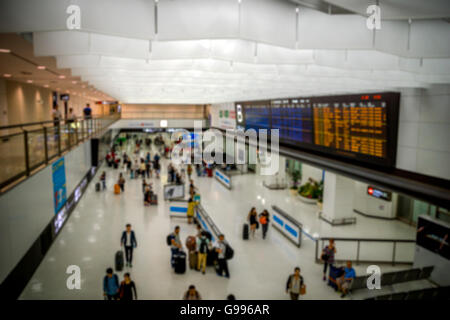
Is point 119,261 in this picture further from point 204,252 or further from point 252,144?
point 252,144

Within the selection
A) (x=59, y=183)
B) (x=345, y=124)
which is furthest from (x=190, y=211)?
(x=345, y=124)

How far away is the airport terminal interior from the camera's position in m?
2.86

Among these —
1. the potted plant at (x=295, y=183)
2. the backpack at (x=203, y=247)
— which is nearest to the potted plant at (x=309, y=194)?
the potted plant at (x=295, y=183)

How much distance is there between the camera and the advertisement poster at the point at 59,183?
5.88 metres

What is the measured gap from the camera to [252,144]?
55.2 feet

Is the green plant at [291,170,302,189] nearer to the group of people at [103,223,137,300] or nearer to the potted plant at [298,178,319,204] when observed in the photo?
the potted plant at [298,178,319,204]

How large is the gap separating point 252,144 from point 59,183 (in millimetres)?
11729

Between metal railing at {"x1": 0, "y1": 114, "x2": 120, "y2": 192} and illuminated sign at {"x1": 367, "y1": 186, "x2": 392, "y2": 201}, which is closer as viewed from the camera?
metal railing at {"x1": 0, "y1": 114, "x2": 120, "y2": 192}

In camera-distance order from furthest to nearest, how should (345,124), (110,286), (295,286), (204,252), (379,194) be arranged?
(379,194) → (204,252) → (345,124) → (295,286) → (110,286)

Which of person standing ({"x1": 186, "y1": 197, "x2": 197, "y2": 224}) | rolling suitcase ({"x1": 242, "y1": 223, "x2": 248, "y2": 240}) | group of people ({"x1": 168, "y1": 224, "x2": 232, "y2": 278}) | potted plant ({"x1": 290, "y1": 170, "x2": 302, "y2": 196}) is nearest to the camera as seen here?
group of people ({"x1": 168, "y1": 224, "x2": 232, "y2": 278})

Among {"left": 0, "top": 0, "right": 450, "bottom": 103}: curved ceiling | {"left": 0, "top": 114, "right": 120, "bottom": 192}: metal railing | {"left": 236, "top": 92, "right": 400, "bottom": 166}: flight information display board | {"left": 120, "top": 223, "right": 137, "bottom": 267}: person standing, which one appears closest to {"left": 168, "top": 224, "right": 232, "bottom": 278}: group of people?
{"left": 120, "top": 223, "right": 137, "bottom": 267}: person standing

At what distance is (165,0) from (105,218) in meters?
12.3

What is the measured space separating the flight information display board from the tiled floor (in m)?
3.75
